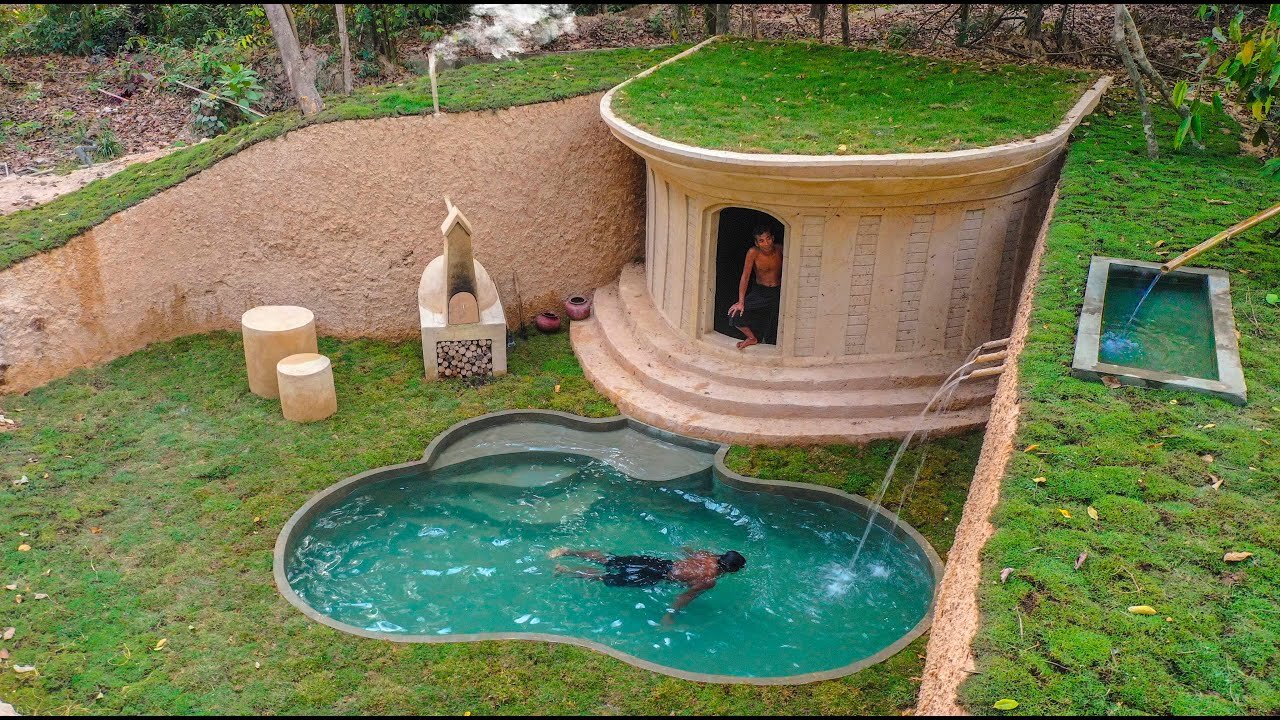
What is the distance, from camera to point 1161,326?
7680 mm

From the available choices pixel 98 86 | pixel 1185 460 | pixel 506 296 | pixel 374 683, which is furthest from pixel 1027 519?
pixel 98 86

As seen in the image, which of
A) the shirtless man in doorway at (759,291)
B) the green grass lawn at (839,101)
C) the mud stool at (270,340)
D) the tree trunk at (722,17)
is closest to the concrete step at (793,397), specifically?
the shirtless man in doorway at (759,291)

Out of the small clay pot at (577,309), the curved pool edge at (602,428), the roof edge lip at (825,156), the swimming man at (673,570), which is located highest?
the roof edge lip at (825,156)

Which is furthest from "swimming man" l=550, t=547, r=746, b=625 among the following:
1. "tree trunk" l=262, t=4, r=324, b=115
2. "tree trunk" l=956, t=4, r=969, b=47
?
"tree trunk" l=956, t=4, r=969, b=47

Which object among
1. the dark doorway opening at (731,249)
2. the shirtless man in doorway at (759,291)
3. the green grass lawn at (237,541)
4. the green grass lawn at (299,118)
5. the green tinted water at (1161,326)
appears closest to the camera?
the green grass lawn at (237,541)

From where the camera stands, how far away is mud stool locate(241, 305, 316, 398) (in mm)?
10859

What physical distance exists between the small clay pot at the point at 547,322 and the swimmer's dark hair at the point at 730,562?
17.1ft

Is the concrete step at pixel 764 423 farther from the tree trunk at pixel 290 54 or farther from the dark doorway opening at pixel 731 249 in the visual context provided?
the tree trunk at pixel 290 54

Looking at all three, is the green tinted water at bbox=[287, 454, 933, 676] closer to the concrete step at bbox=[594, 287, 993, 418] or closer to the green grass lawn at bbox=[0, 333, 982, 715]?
the green grass lawn at bbox=[0, 333, 982, 715]

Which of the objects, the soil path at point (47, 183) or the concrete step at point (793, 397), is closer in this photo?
the concrete step at point (793, 397)

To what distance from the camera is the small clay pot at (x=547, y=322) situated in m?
12.8

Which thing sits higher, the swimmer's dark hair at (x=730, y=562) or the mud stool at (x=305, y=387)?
the mud stool at (x=305, y=387)

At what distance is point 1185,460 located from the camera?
6.19 metres

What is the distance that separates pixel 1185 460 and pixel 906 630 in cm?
268
